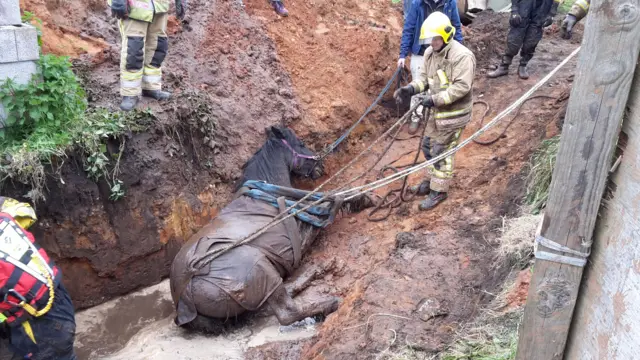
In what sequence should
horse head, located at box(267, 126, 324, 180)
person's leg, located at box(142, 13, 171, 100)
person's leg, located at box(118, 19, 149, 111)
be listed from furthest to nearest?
horse head, located at box(267, 126, 324, 180) < person's leg, located at box(142, 13, 171, 100) < person's leg, located at box(118, 19, 149, 111)

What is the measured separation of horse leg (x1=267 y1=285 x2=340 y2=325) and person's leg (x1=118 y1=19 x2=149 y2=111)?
2.55 m

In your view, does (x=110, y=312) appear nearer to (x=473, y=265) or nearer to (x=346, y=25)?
(x=473, y=265)

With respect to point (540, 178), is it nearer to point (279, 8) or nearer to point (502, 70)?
point (502, 70)

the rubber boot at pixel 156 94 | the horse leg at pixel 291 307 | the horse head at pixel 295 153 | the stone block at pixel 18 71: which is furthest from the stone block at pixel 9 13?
the horse leg at pixel 291 307

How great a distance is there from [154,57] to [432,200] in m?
3.43

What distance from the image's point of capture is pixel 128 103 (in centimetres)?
554

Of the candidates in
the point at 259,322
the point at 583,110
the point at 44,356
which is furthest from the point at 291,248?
the point at 583,110

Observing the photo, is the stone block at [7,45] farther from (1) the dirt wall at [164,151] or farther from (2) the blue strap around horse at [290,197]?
(2) the blue strap around horse at [290,197]

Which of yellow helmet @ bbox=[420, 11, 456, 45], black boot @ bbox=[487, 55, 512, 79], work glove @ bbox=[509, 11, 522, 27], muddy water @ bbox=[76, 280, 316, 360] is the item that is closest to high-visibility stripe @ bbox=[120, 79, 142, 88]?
muddy water @ bbox=[76, 280, 316, 360]

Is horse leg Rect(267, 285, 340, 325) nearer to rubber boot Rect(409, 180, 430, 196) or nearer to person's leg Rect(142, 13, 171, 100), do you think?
rubber boot Rect(409, 180, 430, 196)

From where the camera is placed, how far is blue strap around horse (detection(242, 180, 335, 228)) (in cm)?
539

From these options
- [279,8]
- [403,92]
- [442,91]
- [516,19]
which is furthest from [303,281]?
[279,8]

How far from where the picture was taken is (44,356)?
320 cm

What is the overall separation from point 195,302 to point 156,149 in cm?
185
